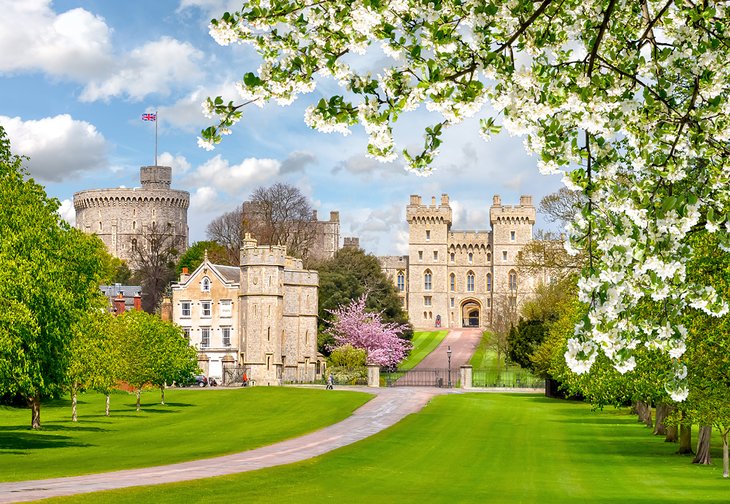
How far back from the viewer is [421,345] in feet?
365

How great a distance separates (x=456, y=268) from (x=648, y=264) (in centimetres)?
13268

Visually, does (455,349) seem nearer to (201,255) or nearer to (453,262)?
(201,255)

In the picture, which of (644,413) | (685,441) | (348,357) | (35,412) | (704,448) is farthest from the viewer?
(348,357)

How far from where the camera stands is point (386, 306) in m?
88.9

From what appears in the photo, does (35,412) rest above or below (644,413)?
above

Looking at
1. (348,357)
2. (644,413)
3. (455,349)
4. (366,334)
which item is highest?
(366,334)

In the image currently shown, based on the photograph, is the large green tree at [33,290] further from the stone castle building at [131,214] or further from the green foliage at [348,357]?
the stone castle building at [131,214]

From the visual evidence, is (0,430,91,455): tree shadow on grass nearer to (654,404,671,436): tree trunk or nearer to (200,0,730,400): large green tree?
(654,404,671,436): tree trunk

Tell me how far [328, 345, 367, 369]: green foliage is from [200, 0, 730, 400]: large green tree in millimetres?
68143

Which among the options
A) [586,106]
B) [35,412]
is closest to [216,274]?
[35,412]

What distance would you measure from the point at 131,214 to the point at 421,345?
2170 inches

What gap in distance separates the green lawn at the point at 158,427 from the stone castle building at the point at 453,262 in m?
73.0

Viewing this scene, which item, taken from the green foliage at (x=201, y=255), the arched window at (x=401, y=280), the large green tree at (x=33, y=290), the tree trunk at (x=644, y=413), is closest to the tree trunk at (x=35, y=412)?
the large green tree at (x=33, y=290)

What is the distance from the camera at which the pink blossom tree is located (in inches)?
3211
